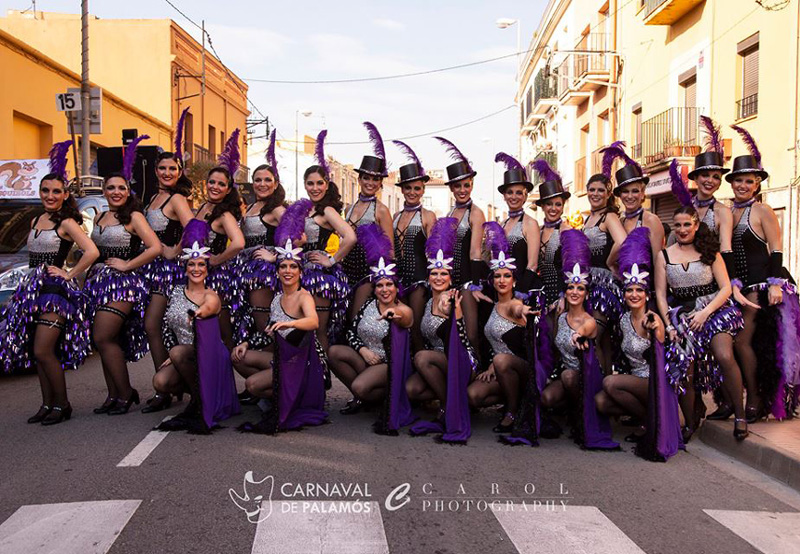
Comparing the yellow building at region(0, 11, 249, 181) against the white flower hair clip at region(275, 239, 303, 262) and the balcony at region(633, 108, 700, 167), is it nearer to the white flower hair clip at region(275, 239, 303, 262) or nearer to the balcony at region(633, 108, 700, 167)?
the balcony at region(633, 108, 700, 167)

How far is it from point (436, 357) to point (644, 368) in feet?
5.16

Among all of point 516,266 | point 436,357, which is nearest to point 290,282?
point 436,357

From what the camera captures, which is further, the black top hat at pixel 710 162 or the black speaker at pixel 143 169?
the black speaker at pixel 143 169

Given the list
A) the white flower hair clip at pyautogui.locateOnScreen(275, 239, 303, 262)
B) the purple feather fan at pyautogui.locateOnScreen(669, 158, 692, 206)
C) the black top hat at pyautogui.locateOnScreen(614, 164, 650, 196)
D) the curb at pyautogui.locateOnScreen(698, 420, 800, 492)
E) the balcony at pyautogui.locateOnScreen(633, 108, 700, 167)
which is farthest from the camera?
the balcony at pyautogui.locateOnScreen(633, 108, 700, 167)

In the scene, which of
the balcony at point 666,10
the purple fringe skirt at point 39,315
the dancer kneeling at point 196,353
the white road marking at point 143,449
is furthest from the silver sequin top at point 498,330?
the balcony at point 666,10

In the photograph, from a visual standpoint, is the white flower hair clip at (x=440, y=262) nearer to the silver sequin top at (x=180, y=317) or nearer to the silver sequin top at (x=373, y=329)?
the silver sequin top at (x=373, y=329)

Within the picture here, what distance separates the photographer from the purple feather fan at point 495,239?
6594 mm

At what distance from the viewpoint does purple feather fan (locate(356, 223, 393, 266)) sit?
6.73m

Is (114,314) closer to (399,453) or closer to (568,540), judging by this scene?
(399,453)

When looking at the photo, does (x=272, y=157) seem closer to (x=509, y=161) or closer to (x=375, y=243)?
(x=375, y=243)

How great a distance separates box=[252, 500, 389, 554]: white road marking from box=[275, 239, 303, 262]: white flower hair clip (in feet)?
7.97

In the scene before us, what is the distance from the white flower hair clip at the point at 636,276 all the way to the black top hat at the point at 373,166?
2.40 meters

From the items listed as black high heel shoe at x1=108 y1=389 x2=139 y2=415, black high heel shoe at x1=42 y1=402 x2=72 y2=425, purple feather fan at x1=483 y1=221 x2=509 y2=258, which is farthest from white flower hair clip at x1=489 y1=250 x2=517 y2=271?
black high heel shoe at x1=42 y1=402 x2=72 y2=425

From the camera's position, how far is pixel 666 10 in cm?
1861
